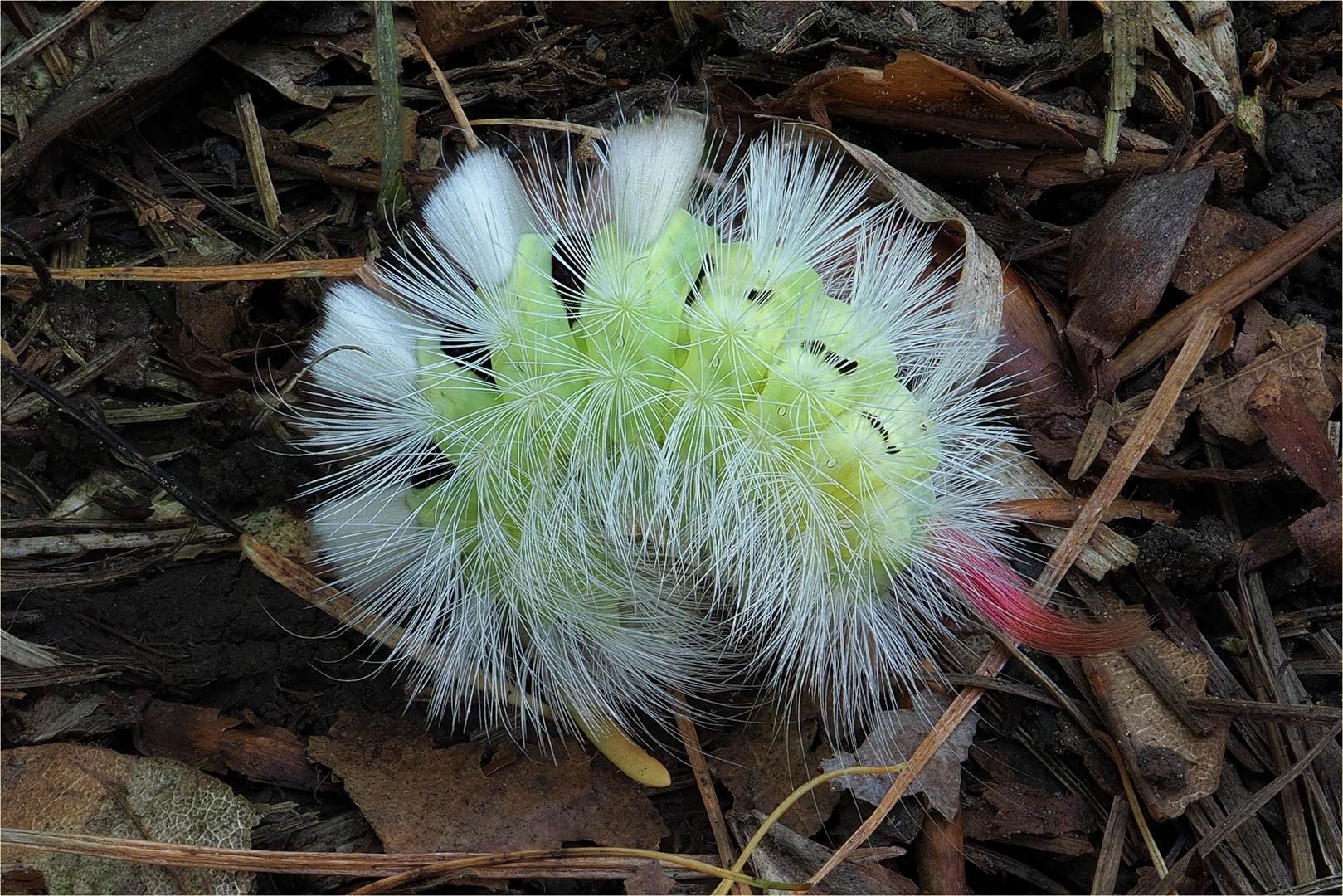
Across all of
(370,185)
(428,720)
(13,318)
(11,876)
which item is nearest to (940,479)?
(428,720)

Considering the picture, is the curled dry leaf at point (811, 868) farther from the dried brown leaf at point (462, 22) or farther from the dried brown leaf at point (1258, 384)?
the dried brown leaf at point (462, 22)

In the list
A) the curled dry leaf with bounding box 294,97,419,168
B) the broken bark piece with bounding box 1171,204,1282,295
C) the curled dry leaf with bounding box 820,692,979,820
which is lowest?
the curled dry leaf with bounding box 820,692,979,820

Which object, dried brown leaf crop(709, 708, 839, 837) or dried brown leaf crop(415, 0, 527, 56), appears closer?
dried brown leaf crop(709, 708, 839, 837)

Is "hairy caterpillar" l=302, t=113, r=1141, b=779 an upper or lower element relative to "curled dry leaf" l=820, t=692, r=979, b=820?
upper

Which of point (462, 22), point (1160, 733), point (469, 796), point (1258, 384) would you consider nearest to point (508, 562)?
point (469, 796)

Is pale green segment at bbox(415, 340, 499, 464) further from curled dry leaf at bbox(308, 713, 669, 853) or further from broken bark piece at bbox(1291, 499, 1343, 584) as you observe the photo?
broken bark piece at bbox(1291, 499, 1343, 584)

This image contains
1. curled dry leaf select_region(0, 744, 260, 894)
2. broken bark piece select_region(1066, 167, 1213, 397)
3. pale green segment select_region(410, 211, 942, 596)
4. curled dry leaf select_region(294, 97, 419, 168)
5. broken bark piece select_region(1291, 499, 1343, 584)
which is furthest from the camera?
curled dry leaf select_region(294, 97, 419, 168)

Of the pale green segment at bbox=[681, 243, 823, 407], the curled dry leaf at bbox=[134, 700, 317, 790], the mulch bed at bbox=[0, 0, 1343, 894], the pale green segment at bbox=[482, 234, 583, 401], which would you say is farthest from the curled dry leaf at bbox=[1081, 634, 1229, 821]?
the curled dry leaf at bbox=[134, 700, 317, 790]

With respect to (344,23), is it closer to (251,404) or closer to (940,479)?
(251,404)

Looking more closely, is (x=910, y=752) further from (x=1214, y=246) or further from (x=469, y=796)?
(x=1214, y=246)

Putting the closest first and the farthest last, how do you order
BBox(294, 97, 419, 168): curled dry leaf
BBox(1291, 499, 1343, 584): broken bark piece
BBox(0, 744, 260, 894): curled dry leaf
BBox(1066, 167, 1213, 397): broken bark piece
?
BBox(0, 744, 260, 894): curled dry leaf, BBox(1291, 499, 1343, 584): broken bark piece, BBox(1066, 167, 1213, 397): broken bark piece, BBox(294, 97, 419, 168): curled dry leaf
